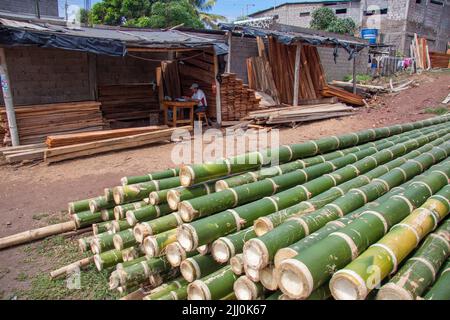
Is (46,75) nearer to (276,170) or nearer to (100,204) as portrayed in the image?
(100,204)

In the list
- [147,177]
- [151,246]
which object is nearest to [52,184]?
[147,177]

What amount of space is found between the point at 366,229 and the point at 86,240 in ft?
9.45

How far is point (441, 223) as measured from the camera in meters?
2.76

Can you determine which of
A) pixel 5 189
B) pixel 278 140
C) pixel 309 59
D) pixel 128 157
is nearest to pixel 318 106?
pixel 309 59

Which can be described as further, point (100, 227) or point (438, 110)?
point (438, 110)

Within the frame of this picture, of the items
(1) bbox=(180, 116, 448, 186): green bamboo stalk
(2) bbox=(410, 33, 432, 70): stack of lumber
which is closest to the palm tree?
(2) bbox=(410, 33, 432, 70): stack of lumber

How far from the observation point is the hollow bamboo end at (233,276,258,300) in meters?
2.24

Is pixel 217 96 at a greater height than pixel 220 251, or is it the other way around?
pixel 217 96

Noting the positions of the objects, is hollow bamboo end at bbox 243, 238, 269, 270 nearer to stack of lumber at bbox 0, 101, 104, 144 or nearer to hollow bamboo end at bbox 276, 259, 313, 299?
hollow bamboo end at bbox 276, 259, 313, 299

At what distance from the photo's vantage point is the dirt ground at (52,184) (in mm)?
3642

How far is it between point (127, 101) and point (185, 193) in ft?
27.0

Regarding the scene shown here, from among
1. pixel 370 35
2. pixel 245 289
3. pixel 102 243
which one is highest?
pixel 370 35

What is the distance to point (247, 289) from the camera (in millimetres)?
2271
